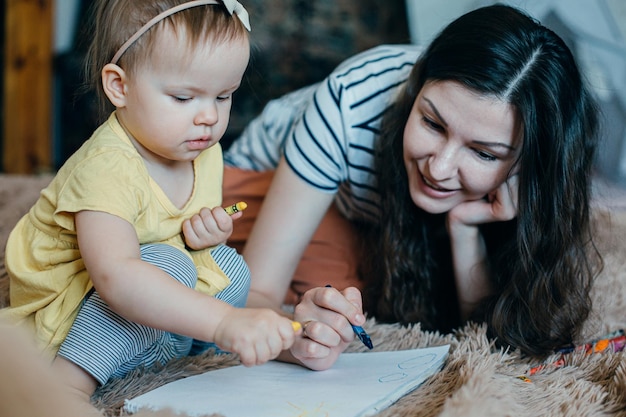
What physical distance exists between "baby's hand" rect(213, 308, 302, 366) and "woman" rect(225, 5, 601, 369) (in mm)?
177

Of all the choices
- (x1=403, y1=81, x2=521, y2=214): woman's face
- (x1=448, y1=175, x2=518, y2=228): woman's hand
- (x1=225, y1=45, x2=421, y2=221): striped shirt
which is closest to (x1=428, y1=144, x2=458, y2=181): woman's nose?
(x1=403, y1=81, x2=521, y2=214): woman's face

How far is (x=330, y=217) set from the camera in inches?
59.9

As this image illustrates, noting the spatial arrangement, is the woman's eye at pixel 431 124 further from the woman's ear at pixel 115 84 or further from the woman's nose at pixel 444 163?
the woman's ear at pixel 115 84

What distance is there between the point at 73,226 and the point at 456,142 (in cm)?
56

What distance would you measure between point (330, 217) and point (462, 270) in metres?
0.36

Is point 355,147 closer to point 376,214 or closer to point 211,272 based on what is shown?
point 376,214

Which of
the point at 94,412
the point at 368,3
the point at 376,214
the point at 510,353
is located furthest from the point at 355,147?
the point at 368,3

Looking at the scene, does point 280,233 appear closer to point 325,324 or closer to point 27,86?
point 325,324

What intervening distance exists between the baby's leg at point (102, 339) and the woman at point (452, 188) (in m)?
0.20

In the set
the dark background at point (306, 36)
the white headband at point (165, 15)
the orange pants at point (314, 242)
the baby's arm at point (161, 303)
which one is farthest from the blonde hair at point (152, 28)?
the dark background at point (306, 36)

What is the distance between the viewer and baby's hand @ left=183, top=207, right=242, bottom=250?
95 centimetres

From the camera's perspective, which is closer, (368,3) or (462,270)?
(462,270)

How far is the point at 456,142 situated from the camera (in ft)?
3.57

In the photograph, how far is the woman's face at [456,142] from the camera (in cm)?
106
